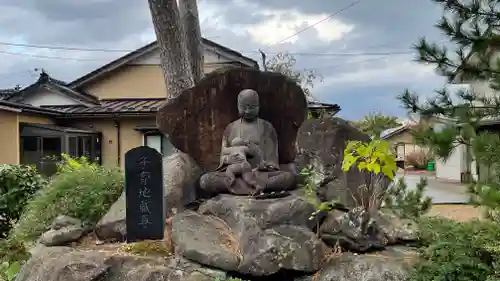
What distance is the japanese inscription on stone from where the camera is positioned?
17.7 ft

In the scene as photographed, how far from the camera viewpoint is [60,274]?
461 centimetres

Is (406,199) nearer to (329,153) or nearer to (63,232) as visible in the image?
(329,153)

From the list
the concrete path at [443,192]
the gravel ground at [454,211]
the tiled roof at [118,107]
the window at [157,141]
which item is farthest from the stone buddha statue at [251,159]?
the window at [157,141]

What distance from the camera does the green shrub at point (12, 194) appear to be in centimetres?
831

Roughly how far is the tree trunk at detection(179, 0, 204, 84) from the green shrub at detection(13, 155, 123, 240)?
3108mm

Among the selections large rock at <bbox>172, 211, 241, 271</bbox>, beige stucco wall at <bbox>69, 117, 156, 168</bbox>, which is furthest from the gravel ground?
beige stucco wall at <bbox>69, 117, 156, 168</bbox>

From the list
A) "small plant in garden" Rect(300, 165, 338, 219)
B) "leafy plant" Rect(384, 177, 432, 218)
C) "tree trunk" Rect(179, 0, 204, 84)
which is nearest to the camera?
"small plant in garden" Rect(300, 165, 338, 219)

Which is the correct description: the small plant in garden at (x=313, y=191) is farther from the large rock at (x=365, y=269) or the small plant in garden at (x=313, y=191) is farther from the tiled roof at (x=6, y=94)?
the tiled roof at (x=6, y=94)

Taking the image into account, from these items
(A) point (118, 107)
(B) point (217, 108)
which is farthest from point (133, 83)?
(B) point (217, 108)

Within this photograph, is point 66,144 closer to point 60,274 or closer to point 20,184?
point 20,184

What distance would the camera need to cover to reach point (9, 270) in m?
5.73

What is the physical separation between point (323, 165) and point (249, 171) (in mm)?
917

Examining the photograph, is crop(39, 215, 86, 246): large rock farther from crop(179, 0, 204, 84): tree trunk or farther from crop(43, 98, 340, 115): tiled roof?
crop(43, 98, 340, 115): tiled roof

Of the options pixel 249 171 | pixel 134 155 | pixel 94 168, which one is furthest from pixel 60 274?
pixel 94 168
